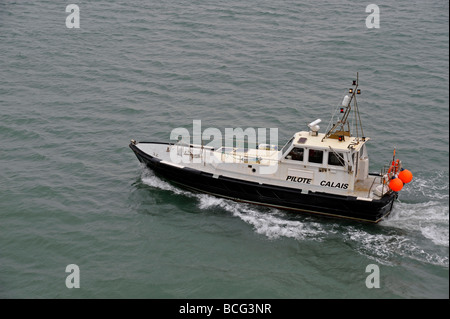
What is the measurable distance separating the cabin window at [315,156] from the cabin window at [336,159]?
0.37 m

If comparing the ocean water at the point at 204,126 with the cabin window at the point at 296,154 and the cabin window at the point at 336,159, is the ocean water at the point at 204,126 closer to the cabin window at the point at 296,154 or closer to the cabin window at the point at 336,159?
the cabin window at the point at 336,159

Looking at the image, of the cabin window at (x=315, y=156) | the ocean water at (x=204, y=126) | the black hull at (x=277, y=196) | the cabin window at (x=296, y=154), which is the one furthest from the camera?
the cabin window at (x=296, y=154)

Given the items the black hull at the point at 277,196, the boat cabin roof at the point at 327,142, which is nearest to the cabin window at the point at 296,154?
the boat cabin roof at the point at 327,142

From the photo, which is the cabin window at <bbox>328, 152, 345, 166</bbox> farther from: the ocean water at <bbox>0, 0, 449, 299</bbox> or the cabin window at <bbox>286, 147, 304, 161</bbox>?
the ocean water at <bbox>0, 0, 449, 299</bbox>

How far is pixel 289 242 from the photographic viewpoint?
21.7 metres

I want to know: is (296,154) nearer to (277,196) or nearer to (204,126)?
(277,196)

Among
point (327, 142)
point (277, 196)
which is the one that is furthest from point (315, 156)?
point (277, 196)

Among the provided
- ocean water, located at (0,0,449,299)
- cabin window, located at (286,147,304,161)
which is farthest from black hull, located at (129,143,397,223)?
cabin window, located at (286,147,304,161)

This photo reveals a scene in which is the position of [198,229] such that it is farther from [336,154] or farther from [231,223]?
[336,154]

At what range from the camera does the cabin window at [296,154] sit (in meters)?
23.0

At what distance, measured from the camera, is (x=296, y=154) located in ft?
75.6

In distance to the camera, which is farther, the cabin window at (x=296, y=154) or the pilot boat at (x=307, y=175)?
the cabin window at (x=296, y=154)

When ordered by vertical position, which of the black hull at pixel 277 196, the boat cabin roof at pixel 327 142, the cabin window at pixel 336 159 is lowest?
the black hull at pixel 277 196
